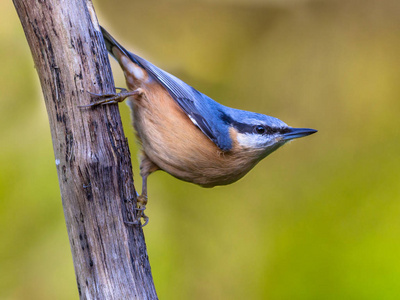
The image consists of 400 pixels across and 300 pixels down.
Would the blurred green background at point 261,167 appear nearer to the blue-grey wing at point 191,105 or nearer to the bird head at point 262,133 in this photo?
the bird head at point 262,133

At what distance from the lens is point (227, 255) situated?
3.08m

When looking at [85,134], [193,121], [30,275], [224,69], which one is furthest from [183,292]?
[224,69]

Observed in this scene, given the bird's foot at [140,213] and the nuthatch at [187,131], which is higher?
the nuthatch at [187,131]

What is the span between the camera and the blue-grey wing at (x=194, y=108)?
235 cm

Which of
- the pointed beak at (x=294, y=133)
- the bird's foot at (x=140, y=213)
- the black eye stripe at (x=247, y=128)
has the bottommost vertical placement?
the bird's foot at (x=140, y=213)

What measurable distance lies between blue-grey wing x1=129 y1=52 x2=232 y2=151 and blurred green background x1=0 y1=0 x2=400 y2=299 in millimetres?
762

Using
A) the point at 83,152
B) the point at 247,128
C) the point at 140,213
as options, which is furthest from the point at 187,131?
the point at 83,152

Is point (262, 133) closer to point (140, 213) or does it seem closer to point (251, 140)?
point (251, 140)

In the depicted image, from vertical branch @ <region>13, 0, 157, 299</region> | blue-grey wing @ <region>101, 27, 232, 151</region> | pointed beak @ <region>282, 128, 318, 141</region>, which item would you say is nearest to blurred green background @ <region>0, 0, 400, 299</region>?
pointed beak @ <region>282, 128, 318, 141</region>

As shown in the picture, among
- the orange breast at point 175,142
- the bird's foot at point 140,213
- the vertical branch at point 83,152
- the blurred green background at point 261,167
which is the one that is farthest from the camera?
the blurred green background at point 261,167

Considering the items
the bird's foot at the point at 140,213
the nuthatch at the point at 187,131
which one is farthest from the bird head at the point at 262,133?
the bird's foot at the point at 140,213

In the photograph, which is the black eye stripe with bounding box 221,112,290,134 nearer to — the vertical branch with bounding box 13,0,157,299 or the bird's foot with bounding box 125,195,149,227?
the bird's foot with bounding box 125,195,149,227

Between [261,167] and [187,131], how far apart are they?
1139mm

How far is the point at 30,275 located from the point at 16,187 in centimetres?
55
